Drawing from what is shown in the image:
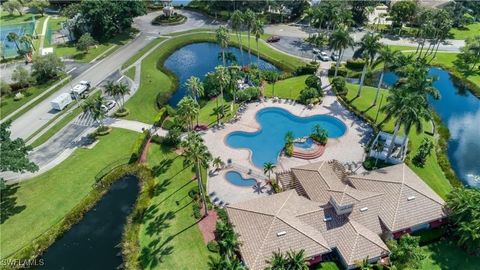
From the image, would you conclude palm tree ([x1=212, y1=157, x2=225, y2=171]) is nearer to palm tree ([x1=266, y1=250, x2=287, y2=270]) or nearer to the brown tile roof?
palm tree ([x1=266, y1=250, x2=287, y2=270])

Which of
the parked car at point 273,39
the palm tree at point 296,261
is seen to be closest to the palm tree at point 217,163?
the palm tree at point 296,261

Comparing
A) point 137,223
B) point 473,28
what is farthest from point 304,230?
point 473,28

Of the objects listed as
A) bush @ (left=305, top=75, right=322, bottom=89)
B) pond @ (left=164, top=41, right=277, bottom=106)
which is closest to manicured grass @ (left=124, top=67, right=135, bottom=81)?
pond @ (left=164, top=41, right=277, bottom=106)

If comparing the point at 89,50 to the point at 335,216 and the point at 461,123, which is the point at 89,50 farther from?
the point at 461,123

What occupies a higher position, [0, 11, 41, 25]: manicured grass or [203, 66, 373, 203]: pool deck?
[0, 11, 41, 25]: manicured grass

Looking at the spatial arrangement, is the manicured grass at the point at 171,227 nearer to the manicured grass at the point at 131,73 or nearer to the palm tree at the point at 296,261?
the palm tree at the point at 296,261

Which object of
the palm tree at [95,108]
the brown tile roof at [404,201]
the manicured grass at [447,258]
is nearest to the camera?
the manicured grass at [447,258]

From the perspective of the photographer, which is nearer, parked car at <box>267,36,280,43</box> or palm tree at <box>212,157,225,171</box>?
palm tree at <box>212,157,225,171</box>
